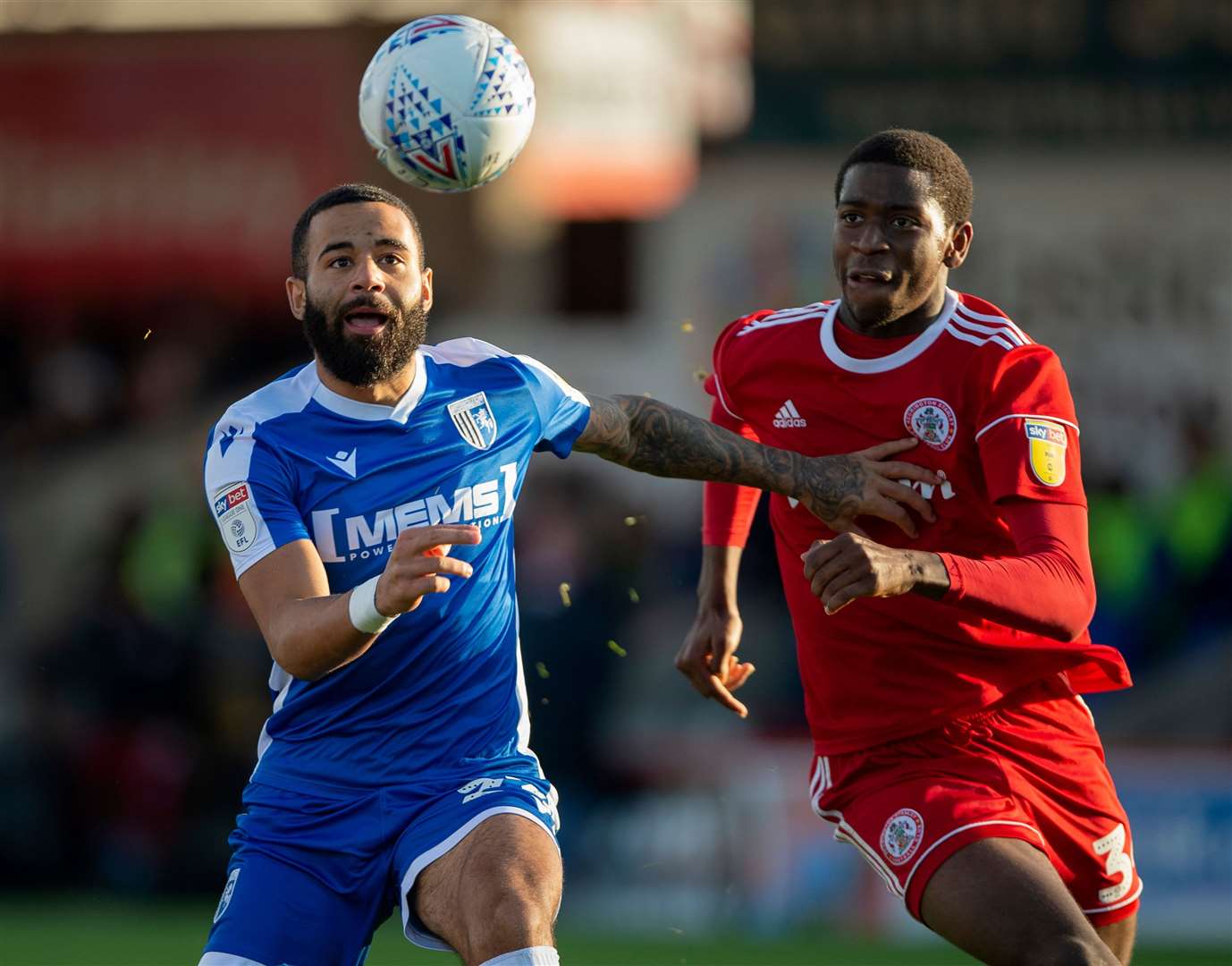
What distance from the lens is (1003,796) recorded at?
5.82 meters

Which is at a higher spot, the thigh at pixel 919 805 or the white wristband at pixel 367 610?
the white wristband at pixel 367 610

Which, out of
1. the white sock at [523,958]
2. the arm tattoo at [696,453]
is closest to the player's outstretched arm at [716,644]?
the arm tattoo at [696,453]

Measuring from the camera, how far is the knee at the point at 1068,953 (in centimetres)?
521

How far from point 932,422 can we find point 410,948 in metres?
6.90

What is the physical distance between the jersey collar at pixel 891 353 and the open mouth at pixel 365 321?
4.49 ft

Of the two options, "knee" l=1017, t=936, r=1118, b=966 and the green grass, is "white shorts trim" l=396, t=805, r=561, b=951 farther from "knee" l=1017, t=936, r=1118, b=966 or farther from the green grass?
the green grass

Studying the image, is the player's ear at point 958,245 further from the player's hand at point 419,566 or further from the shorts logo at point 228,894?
Answer: the shorts logo at point 228,894

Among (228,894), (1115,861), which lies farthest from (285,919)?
(1115,861)

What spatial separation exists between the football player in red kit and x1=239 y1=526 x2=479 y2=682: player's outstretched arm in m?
1.30

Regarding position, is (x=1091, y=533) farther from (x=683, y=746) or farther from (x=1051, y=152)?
(x=1051, y=152)

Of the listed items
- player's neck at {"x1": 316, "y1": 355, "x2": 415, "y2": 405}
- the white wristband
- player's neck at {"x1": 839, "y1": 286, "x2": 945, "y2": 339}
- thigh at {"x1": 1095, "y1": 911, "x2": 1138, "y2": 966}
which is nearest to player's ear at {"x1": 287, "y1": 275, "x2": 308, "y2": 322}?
player's neck at {"x1": 316, "y1": 355, "x2": 415, "y2": 405}

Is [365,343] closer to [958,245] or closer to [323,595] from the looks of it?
[323,595]

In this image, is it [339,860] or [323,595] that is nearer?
[323,595]

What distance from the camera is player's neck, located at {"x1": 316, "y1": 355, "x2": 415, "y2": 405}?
5.86 meters
